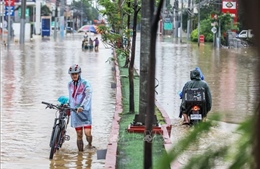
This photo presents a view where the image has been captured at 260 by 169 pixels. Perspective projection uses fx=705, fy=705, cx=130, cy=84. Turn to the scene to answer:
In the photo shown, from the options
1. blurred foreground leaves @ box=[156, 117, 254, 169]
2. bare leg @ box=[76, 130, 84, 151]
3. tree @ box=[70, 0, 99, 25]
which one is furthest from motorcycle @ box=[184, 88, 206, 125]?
tree @ box=[70, 0, 99, 25]

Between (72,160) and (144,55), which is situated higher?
(144,55)

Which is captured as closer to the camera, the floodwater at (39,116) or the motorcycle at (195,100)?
the floodwater at (39,116)

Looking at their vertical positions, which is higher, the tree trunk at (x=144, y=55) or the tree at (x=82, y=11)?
the tree at (x=82, y=11)

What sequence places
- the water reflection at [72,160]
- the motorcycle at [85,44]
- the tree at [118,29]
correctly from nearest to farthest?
the water reflection at [72,160] < the tree at [118,29] < the motorcycle at [85,44]

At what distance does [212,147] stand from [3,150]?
872cm


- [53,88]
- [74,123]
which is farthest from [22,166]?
[53,88]

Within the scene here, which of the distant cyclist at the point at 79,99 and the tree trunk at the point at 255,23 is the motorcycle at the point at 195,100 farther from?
the tree trunk at the point at 255,23

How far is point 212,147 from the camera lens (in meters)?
2.23

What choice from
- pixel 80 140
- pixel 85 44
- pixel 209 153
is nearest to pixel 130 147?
pixel 80 140

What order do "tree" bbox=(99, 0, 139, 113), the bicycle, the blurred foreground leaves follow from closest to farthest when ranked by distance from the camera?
the blurred foreground leaves → the bicycle → "tree" bbox=(99, 0, 139, 113)

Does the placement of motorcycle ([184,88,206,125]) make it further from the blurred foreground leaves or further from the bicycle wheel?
the blurred foreground leaves

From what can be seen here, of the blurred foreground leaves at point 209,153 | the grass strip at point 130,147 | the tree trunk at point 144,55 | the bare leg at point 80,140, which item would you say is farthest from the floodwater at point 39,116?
the blurred foreground leaves at point 209,153

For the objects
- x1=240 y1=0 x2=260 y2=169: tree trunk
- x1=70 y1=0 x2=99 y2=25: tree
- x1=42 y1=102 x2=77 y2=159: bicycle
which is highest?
x1=70 y1=0 x2=99 y2=25: tree

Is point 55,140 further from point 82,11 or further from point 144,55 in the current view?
point 82,11
